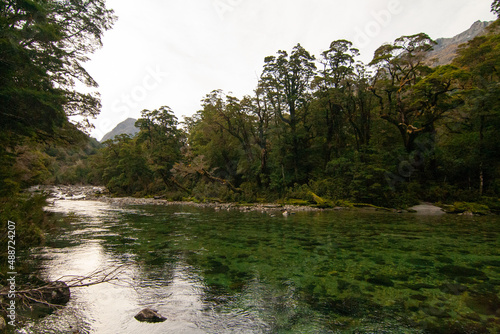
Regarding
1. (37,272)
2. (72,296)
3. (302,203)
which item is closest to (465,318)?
(72,296)

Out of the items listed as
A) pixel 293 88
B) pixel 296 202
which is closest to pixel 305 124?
pixel 293 88

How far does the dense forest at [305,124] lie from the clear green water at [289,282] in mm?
3879

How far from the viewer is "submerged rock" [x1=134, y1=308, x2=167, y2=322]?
4.14m

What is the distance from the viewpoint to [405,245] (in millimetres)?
8945

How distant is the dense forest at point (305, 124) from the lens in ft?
26.5

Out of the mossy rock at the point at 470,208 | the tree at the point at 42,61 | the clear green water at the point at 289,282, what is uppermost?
the tree at the point at 42,61

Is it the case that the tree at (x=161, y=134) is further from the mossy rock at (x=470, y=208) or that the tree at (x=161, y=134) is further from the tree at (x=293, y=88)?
the mossy rock at (x=470, y=208)

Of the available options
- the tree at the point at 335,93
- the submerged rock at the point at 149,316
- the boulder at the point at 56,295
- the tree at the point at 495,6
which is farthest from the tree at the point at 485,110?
the boulder at the point at 56,295

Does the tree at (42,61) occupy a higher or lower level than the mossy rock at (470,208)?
higher

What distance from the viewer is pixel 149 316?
414 cm

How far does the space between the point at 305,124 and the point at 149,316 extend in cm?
2631

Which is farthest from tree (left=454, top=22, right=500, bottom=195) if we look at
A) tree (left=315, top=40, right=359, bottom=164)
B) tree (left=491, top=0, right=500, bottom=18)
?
tree (left=315, top=40, right=359, bottom=164)

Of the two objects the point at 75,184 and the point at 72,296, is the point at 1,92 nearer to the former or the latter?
the point at 72,296

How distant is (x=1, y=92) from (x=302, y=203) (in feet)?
69.8
